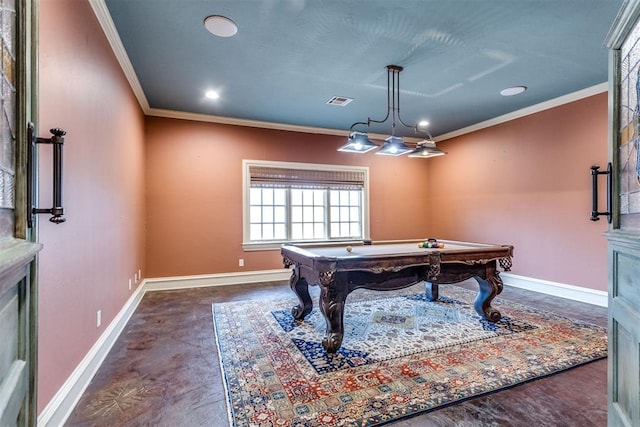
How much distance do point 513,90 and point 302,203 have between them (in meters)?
3.61

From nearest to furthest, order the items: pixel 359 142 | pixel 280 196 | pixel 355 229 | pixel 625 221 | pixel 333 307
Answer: pixel 625 221
pixel 333 307
pixel 359 142
pixel 280 196
pixel 355 229

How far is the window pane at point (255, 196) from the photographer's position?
5449mm

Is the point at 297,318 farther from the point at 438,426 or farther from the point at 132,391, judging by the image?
the point at 438,426

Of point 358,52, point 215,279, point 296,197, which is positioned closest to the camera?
point 358,52

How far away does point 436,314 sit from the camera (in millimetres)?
3559

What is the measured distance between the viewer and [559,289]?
14.4 feet

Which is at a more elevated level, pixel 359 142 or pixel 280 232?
pixel 359 142

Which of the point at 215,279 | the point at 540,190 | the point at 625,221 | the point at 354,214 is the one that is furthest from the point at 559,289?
the point at 215,279

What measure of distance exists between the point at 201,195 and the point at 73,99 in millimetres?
3136

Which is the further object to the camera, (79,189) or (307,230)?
(307,230)

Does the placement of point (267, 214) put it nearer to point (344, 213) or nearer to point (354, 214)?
point (344, 213)

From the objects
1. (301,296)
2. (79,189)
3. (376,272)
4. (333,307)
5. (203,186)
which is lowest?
(301,296)

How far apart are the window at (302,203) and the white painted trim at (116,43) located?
1.95 m

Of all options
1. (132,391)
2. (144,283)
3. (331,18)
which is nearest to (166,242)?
(144,283)
